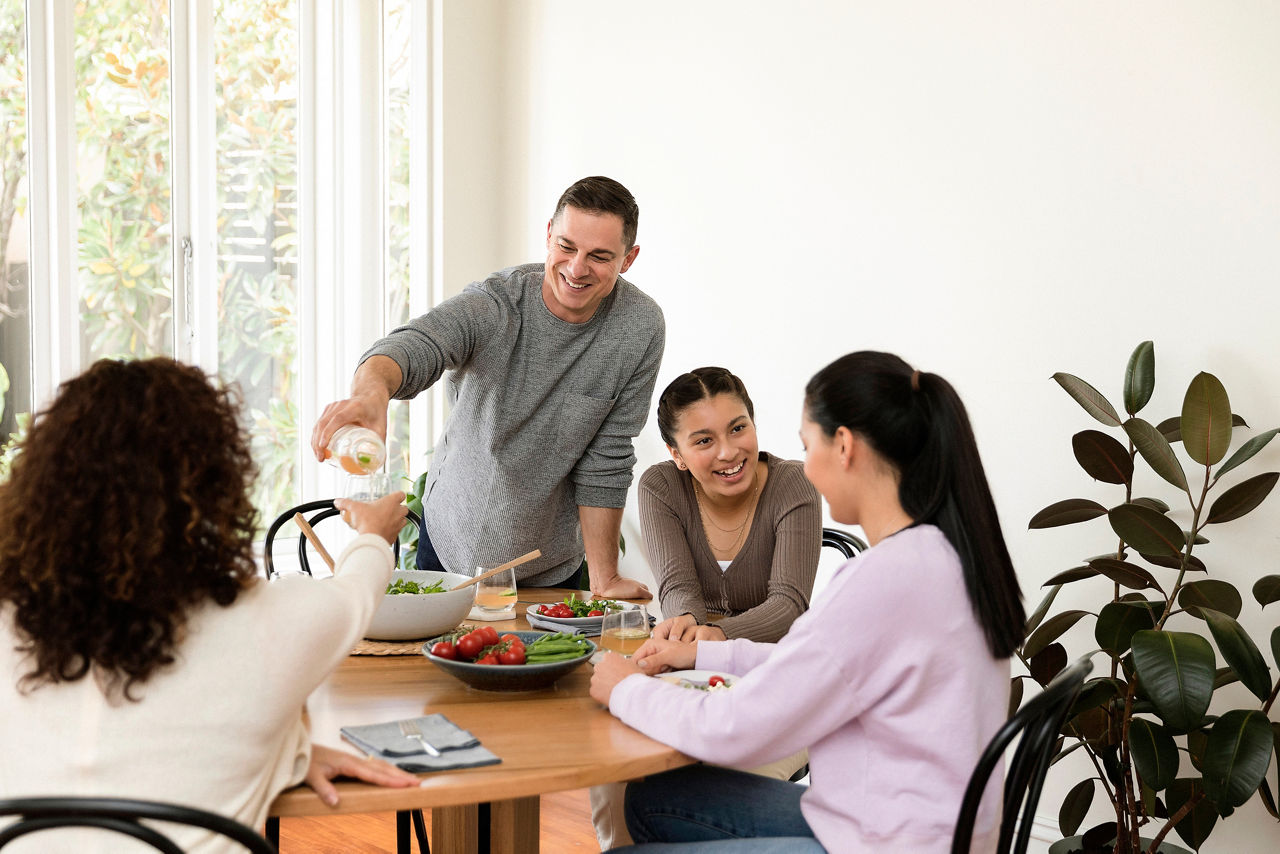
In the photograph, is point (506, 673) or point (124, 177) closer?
point (506, 673)

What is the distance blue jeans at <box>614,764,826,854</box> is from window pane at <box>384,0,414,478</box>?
9.01 ft

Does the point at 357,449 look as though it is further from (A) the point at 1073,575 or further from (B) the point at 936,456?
(A) the point at 1073,575

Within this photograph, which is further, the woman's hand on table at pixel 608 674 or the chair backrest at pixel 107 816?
the woman's hand on table at pixel 608 674

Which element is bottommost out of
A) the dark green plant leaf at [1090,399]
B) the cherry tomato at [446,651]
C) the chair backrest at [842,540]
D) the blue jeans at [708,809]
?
the blue jeans at [708,809]

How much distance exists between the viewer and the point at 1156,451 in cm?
251

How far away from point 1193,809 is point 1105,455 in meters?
0.77

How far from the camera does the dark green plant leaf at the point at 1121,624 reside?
2.48m

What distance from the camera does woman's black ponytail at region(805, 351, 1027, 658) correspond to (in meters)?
1.48

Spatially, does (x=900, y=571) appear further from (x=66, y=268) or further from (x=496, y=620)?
(x=66, y=268)

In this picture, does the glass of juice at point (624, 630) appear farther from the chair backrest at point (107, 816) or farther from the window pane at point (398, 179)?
the window pane at point (398, 179)

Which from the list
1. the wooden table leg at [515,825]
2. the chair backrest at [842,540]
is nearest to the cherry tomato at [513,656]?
the wooden table leg at [515,825]

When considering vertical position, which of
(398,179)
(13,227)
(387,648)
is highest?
(398,179)

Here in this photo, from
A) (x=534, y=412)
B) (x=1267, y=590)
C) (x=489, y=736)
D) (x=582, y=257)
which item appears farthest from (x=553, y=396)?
(x=1267, y=590)

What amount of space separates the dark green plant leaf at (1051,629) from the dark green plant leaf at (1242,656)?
1.16ft
